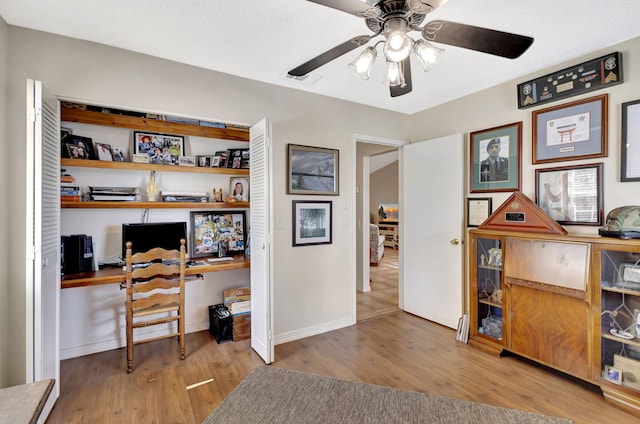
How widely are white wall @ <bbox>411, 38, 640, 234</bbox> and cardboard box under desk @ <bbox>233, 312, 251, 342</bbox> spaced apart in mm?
2682

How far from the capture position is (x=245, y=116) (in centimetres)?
281

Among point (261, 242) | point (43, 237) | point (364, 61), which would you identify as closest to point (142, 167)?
point (43, 237)

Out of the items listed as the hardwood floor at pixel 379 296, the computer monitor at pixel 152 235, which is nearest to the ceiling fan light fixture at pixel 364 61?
the computer monitor at pixel 152 235

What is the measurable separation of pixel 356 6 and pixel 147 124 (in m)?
2.22

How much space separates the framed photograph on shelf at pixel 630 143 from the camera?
7.00 ft

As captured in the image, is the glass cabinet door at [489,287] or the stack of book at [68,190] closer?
the stack of book at [68,190]

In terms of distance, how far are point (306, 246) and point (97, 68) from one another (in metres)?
2.25

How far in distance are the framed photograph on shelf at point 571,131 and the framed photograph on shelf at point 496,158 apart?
0.17m

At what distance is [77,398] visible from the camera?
6.84ft

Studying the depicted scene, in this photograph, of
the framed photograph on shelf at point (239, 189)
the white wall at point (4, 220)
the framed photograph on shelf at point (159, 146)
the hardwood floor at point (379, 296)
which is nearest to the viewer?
the white wall at point (4, 220)

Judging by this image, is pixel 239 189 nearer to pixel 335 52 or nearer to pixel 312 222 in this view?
pixel 312 222

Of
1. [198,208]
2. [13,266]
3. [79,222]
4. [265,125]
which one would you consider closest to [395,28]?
[265,125]

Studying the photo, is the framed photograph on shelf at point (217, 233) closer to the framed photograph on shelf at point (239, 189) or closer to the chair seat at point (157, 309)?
the framed photograph on shelf at point (239, 189)

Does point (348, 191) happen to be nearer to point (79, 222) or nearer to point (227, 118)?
point (227, 118)
